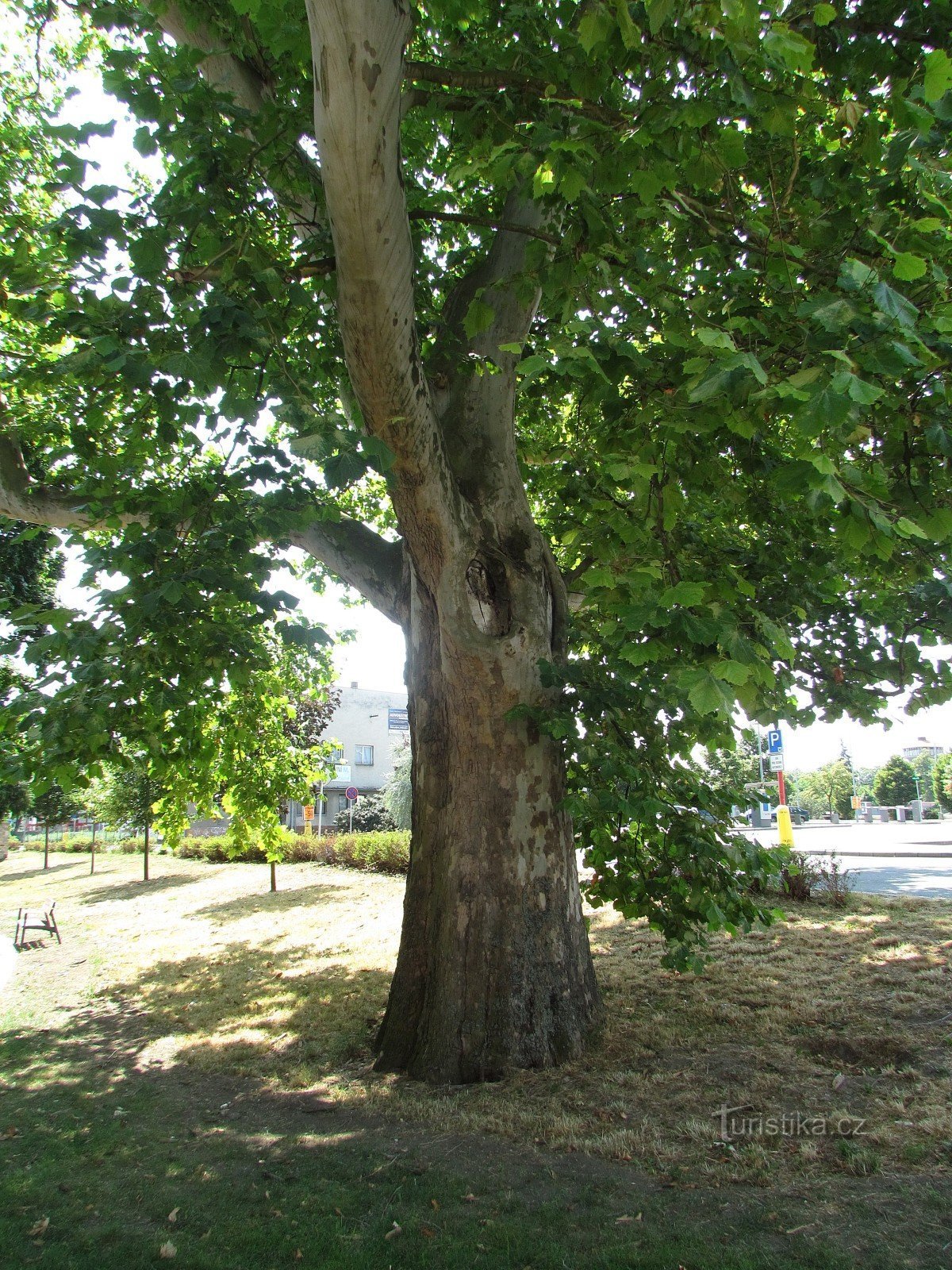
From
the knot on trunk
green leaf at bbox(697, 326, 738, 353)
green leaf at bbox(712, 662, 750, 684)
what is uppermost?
green leaf at bbox(697, 326, 738, 353)

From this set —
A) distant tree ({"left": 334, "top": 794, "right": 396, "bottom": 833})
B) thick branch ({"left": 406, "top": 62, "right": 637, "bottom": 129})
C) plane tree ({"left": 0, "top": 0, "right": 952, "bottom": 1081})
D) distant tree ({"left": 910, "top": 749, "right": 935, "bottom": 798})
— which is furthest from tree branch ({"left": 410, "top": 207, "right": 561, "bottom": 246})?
distant tree ({"left": 910, "top": 749, "right": 935, "bottom": 798})

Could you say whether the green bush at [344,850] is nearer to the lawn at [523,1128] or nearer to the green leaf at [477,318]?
the lawn at [523,1128]

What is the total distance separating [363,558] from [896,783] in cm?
5959

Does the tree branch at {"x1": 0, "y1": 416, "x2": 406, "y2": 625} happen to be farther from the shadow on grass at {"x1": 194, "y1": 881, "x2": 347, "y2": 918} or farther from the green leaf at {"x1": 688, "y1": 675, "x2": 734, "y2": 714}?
the shadow on grass at {"x1": 194, "y1": 881, "x2": 347, "y2": 918}

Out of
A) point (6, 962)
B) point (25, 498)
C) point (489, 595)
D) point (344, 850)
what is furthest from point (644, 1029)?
point (344, 850)

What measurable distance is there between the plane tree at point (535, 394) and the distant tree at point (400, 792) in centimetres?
1808

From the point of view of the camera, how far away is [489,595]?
18.1 feet

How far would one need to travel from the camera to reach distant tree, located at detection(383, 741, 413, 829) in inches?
966

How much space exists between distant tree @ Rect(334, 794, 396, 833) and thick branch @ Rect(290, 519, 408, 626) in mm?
21247

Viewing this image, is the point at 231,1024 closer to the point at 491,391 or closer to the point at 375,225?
the point at 491,391

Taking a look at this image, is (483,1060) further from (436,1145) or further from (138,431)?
(138,431)

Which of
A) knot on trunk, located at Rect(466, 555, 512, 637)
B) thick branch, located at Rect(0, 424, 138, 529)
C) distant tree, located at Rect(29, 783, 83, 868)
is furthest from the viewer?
distant tree, located at Rect(29, 783, 83, 868)

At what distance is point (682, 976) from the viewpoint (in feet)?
23.2

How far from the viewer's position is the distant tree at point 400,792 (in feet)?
80.5
